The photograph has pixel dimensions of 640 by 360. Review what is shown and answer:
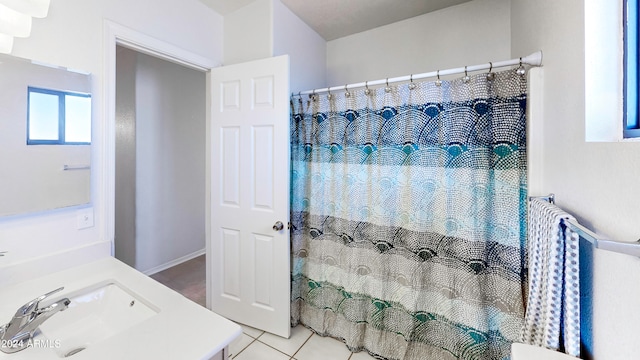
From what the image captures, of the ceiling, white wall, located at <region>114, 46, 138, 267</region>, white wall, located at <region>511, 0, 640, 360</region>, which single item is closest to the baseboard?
white wall, located at <region>114, 46, 138, 267</region>

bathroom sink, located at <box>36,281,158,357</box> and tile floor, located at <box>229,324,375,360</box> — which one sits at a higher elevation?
bathroom sink, located at <box>36,281,158,357</box>

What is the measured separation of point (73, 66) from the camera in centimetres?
129

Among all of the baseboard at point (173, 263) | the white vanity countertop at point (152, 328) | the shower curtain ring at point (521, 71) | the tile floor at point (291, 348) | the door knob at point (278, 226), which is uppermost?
the shower curtain ring at point (521, 71)

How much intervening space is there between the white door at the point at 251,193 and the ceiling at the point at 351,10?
1.83 feet

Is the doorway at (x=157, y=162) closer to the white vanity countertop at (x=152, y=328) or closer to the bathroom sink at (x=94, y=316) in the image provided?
the white vanity countertop at (x=152, y=328)

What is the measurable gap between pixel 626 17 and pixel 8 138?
220 centimetres

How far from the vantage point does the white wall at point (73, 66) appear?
3.71ft

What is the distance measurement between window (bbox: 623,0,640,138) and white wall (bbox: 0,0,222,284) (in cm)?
214

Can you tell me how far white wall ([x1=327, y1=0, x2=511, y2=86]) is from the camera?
185 centimetres

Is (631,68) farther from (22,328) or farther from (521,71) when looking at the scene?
(22,328)

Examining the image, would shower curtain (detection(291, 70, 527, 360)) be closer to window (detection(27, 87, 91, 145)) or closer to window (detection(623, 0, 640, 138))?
window (detection(623, 0, 640, 138))

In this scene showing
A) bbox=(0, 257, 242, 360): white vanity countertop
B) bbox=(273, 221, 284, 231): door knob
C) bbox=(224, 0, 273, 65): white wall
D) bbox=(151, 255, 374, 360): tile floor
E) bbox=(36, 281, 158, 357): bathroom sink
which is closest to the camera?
bbox=(0, 257, 242, 360): white vanity countertop

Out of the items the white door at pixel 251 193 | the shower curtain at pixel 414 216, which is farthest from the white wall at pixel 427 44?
the white door at pixel 251 193

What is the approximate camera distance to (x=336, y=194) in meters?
1.81
